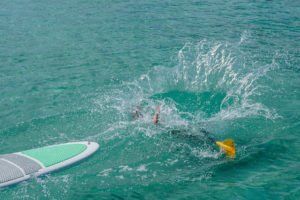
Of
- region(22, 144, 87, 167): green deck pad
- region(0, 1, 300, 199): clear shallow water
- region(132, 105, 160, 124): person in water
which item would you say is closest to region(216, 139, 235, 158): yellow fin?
region(0, 1, 300, 199): clear shallow water

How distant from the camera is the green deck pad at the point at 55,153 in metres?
9.02

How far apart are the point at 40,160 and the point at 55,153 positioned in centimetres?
39

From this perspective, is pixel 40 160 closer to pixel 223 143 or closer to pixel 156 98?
pixel 223 143

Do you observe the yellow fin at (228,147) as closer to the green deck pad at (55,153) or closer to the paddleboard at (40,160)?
the paddleboard at (40,160)

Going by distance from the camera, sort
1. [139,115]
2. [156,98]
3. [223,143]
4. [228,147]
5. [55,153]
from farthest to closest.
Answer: [156,98] → [139,115] → [55,153] → [223,143] → [228,147]

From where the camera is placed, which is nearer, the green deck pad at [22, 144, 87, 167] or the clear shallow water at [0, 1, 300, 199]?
the clear shallow water at [0, 1, 300, 199]

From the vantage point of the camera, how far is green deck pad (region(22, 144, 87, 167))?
902cm

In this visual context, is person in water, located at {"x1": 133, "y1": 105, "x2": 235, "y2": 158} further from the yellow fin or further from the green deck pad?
the green deck pad

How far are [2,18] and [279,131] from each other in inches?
589

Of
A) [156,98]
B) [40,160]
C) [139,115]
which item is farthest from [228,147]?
[40,160]

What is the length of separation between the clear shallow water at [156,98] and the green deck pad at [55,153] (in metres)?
0.33

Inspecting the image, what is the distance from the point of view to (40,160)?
29.5 feet

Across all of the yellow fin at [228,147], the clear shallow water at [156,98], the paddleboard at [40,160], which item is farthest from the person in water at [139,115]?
the yellow fin at [228,147]

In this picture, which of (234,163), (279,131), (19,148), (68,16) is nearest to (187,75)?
(279,131)
